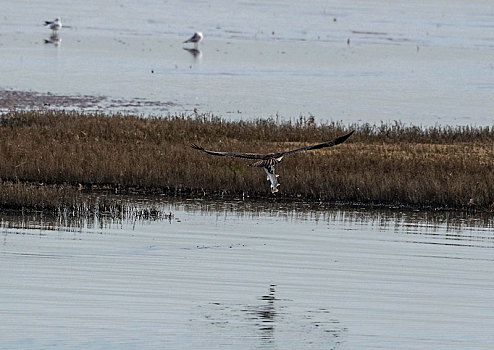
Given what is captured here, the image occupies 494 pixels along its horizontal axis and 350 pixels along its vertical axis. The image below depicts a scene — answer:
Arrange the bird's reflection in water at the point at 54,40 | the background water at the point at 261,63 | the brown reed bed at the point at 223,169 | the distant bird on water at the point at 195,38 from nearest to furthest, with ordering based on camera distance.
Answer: the brown reed bed at the point at 223,169
the background water at the point at 261,63
the distant bird on water at the point at 195,38
the bird's reflection in water at the point at 54,40

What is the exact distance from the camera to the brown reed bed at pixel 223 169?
22.3 m

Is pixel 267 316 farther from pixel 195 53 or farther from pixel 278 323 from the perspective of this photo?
pixel 195 53

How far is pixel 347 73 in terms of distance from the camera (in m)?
51.6

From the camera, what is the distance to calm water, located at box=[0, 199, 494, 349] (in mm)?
13414

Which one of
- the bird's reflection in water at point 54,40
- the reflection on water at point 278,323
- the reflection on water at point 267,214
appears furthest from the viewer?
the bird's reflection in water at point 54,40

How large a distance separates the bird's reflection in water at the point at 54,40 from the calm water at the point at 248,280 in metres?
40.1

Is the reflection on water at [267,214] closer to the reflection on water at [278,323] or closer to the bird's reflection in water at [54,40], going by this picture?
the reflection on water at [278,323]

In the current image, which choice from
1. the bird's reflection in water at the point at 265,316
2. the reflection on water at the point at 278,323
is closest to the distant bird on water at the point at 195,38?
the bird's reflection in water at the point at 265,316

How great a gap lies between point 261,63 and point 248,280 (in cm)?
3873

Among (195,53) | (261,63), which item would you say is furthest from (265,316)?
(195,53)

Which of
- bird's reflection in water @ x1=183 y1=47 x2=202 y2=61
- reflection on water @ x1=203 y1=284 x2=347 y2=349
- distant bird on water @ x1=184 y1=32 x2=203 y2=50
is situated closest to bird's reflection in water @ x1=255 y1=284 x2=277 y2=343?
reflection on water @ x1=203 y1=284 x2=347 y2=349

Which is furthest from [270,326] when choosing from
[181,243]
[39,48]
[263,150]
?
[39,48]

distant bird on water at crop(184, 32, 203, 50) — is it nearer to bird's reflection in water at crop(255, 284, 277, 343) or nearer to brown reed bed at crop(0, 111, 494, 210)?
brown reed bed at crop(0, 111, 494, 210)

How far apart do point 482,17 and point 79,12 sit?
34658mm
